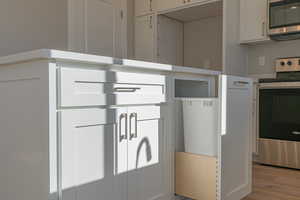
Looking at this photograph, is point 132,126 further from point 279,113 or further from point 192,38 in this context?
point 192,38

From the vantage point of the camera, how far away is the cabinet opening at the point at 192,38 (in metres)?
3.30

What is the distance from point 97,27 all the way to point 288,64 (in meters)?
2.00

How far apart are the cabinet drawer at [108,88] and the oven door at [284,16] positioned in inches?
63.8

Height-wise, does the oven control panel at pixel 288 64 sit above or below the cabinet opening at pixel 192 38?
below

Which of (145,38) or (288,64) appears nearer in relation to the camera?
(288,64)

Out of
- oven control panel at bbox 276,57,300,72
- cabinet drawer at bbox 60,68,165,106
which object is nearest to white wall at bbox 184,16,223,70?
oven control panel at bbox 276,57,300,72

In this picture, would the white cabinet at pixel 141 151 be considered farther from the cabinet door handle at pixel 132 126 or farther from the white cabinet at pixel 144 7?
the white cabinet at pixel 144 7

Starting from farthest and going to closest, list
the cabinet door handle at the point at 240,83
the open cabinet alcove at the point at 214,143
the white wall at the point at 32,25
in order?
the white wall at the point at 32,25 < the cabinet door handle at the point at 240,83 < the open cabinet alcove at the point at 214,143

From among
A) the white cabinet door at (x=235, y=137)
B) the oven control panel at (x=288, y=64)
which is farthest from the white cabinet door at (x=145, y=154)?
the oven control panel at (x=288, y=64)

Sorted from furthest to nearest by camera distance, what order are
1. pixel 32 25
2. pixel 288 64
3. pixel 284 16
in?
pixel 288 64, pixel 284 16, pixel 32 25

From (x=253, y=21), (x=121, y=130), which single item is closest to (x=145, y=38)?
(x=253, y=21)

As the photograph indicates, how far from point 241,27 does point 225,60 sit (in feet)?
1.46

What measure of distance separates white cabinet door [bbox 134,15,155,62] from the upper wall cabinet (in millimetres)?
1017

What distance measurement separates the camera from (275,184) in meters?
2.10
